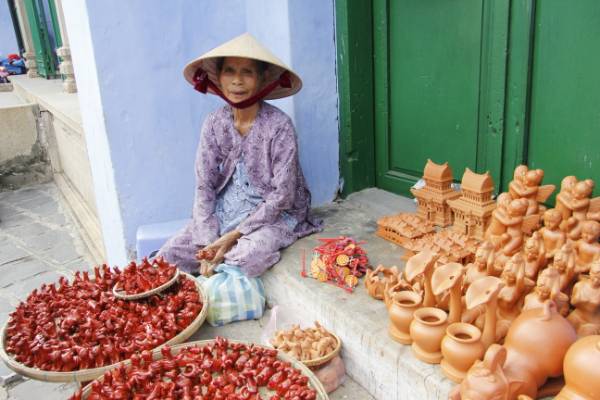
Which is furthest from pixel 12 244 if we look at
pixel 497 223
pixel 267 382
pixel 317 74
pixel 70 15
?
pixel 497 223

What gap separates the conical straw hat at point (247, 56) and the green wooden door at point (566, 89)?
1.36 meters

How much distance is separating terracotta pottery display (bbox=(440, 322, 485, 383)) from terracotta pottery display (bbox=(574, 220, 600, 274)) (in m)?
0.49

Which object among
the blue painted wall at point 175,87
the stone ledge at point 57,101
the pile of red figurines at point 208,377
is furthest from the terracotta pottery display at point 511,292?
the stone ledge at point 57,101

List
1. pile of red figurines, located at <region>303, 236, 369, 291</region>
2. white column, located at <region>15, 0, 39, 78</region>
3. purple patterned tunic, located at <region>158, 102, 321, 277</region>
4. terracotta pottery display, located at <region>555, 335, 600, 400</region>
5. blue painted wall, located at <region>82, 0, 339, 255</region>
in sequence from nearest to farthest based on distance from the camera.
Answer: terracotta pottery display, located at <region>555, 335, 600, 400</region>, pile of red figurines, located at <region>303, 236, 369, 291</region>, purple patterned tunic, located at <region>158, 102, 321, 277</region>, blue painted wall, located at <region>82, 0, 339, 255</region>, white column, located at <region>15, 0, 39, 78</region>

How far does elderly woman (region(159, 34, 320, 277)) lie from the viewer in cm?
289

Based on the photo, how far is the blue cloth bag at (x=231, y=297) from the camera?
277cm

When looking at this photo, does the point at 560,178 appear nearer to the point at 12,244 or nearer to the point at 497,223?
the point at 497,223

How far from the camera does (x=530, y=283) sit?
1.80 m

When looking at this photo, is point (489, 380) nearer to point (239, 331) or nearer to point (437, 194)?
point (437, 194)

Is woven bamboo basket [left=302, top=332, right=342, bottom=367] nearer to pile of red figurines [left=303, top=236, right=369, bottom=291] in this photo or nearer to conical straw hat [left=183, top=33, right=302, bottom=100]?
pile of red figurines [left=303, top=236, right=369, bottom=291]

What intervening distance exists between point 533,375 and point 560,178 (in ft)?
4.26

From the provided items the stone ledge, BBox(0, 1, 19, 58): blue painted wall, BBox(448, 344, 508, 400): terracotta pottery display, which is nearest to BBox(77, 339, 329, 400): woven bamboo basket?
BBox(448, 344, 508, 400): terracotta pottery display

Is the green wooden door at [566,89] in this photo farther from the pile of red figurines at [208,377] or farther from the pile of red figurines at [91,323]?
the pile of red figurines at [91,323]

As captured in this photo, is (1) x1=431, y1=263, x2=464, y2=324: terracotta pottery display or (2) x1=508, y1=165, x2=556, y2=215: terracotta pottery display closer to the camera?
(1) x1=431, y1=263, x2=464, y2=324: terracotta pottery display
